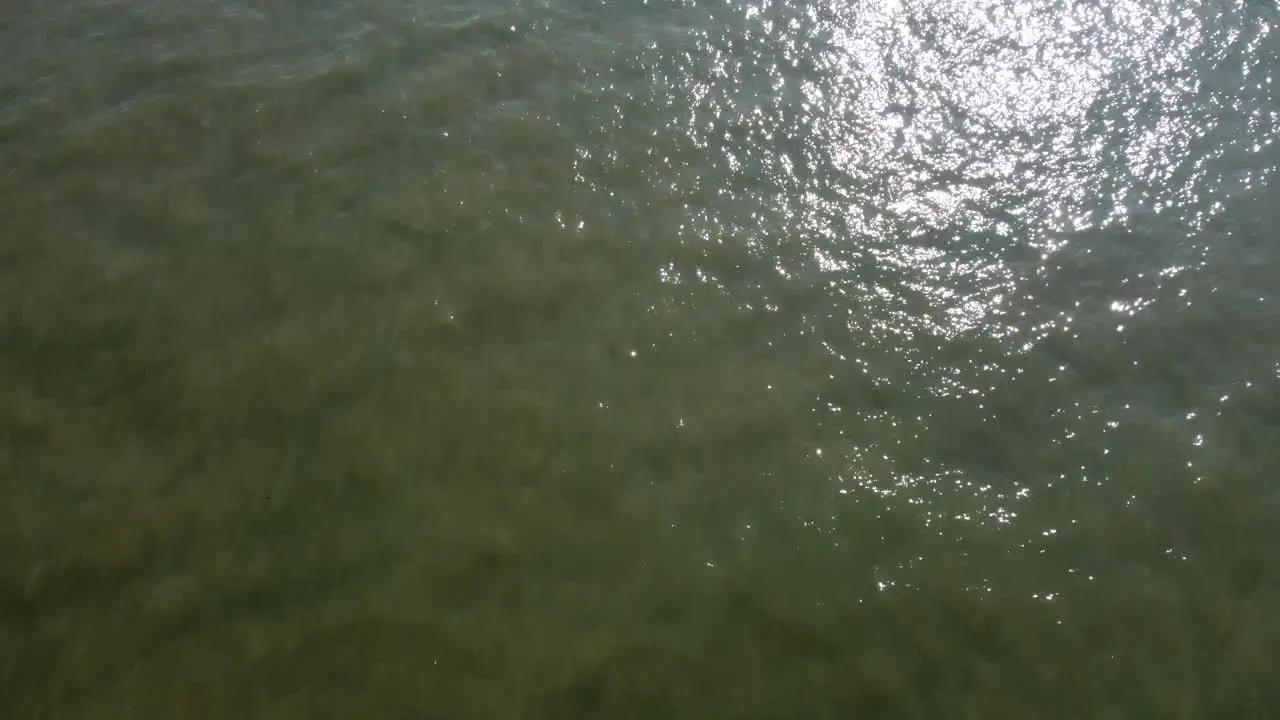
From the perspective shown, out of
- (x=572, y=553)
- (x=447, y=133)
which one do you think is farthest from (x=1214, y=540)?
(x=447, y=133)

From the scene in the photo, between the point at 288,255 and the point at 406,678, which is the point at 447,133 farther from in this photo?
the point at 406,678

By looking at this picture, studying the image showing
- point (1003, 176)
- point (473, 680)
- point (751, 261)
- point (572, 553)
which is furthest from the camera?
point (1003, 176)

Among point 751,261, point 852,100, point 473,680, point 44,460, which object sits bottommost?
point 473,680

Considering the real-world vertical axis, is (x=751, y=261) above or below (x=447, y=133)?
below

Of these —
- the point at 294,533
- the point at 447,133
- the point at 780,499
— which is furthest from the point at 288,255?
the point at 780,499

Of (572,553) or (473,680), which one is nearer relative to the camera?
(473,680)

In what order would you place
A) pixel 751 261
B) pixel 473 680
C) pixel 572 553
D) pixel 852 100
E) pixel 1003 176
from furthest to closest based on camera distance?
pixel 852 100 < pixel 1003 176 < pixel 751 261 < pixel 572 553 < pixel 473 680
